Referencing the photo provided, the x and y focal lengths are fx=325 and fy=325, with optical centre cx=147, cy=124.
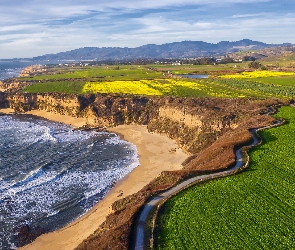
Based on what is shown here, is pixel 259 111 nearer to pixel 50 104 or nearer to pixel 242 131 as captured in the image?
pixel 242 131

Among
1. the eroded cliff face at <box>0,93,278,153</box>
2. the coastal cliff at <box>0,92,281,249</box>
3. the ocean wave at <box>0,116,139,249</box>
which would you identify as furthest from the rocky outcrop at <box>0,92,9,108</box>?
the ocean wave at <box>0,116,139,249</box>

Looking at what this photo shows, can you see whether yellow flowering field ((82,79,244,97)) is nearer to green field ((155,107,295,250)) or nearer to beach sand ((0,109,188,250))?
beach sand ((0,109,188,250))

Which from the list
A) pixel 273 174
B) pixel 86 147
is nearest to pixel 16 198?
pixel 86 147

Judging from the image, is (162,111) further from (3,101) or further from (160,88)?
(3,101)

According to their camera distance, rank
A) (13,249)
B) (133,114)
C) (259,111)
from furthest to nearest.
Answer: (133,114)
(259,111)
(13,249)

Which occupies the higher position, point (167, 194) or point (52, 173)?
point (167, 194)

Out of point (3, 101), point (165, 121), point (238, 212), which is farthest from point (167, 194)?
point (3, 101)
